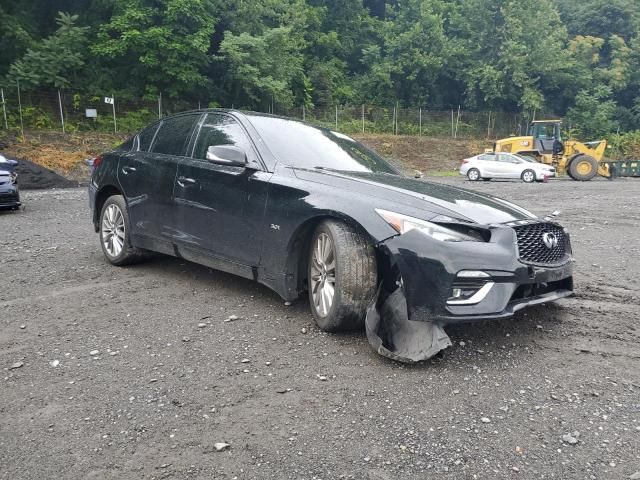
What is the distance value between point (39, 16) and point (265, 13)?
13.2 metres

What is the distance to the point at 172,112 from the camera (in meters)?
30.1

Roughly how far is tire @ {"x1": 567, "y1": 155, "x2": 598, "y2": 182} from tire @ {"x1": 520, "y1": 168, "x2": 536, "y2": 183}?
259 cm

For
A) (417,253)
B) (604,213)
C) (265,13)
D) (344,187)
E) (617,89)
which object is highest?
(265,13)

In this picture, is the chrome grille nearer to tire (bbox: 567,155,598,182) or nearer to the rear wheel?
the rear wheel

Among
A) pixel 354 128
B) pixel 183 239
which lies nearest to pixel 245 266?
pixel 183 239

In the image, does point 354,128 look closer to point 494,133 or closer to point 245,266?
point 494,133

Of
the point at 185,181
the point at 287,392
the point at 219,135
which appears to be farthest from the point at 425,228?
the point at 185,181

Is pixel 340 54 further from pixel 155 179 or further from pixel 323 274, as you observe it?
pixel 323 274

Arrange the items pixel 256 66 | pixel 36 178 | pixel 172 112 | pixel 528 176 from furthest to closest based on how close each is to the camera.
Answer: pixel 256 66 < pixel 172 112 < pixel 528 176 < pixel 36 178

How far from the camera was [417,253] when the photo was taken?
10.3ft

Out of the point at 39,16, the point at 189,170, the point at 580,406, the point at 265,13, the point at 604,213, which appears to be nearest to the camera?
the point at 580,406

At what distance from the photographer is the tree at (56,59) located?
24969mm

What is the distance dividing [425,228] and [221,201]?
6.04 feet

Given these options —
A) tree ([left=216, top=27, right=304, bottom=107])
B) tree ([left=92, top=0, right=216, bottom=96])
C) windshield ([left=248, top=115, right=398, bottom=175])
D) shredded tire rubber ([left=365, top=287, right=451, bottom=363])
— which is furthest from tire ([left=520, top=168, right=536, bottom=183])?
shredded tire rubber ([left=365, top=287, right=451, bottom=363])
